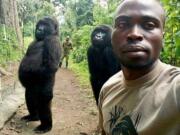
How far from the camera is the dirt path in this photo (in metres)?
6.95

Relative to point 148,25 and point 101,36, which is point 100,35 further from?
point 148,25

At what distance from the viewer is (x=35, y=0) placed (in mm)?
31891

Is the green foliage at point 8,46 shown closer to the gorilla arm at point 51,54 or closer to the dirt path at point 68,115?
the dirt path at point 68,115

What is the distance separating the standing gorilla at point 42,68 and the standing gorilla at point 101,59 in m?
0.62

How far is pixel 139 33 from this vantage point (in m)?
1.70

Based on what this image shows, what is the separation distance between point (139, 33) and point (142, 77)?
8.0 inches

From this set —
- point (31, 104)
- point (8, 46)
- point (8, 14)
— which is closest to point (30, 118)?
point (31, 104)

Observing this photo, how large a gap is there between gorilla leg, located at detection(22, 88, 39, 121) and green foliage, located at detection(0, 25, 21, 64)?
6.54 metres

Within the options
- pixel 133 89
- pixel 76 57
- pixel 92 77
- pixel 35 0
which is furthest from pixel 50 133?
pixel 35 0

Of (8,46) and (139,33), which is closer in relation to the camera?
(139,33)

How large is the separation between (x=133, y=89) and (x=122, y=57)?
0.16 m

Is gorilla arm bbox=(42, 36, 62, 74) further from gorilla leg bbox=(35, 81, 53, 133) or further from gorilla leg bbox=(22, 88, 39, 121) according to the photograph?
gorilla leg bbox=(22, 88, 39, 121)

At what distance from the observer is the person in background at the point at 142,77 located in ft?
5.14

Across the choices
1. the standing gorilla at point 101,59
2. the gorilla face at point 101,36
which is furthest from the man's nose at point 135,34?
the gorilla face at point 101,36
